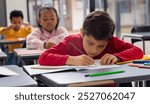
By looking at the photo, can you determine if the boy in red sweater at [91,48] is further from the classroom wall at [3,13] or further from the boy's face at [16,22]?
the classroom wall at [3,13]

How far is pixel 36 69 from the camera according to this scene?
1.53 meters

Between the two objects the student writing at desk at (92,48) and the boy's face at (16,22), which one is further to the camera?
the boy's face at (16,22)

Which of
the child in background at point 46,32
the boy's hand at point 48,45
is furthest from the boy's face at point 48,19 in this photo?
the boy's hand at point 48,45

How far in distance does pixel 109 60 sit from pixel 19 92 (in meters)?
0.60

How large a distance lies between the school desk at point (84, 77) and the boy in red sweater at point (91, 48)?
0.17 meters

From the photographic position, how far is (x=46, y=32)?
3016 millimetres

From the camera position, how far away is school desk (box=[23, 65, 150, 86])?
1.20 metres

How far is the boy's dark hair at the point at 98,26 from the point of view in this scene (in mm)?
1564

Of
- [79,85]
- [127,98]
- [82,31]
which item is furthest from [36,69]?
[127,98]

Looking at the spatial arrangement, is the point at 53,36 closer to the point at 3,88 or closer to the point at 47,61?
the point at 47,61

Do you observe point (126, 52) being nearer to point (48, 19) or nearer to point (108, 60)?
point (108, 60)

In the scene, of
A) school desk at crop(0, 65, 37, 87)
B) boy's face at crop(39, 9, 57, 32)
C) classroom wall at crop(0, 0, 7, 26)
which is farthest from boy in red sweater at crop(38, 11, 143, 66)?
classroom wall at crop(0, 0, 7, 26)

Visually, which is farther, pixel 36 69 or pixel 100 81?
pixel 36 69

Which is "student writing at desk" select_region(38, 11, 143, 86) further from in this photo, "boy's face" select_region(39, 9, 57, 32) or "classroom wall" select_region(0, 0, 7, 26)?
"classroom wall" select_region(0, 0, 7, 26)
